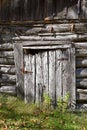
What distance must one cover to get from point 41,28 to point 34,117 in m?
2.66

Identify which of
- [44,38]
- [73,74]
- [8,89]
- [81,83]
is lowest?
[8,89]

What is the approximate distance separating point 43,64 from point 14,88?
127 centimetres

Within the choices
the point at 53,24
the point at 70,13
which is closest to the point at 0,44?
the point at 53,24

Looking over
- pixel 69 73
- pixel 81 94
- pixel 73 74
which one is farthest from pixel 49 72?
pixel 81 94

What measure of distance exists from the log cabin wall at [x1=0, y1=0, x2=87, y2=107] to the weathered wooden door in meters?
0.23

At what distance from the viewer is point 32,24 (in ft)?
30.4

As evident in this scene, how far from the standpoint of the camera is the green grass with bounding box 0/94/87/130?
7.43 meters

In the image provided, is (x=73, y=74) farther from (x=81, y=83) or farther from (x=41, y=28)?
(x=41, y=28)

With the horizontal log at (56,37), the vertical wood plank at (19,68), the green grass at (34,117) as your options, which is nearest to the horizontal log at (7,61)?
the vertical wood plank at (19,68)

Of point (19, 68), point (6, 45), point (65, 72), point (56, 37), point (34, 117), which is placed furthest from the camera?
point (6, 45)

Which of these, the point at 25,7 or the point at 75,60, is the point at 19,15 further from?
the point at 75,60

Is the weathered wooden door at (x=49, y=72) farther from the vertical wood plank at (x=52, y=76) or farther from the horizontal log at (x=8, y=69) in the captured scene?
the horizontal log at (x=8, y=69)

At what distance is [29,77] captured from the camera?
30.7 feet

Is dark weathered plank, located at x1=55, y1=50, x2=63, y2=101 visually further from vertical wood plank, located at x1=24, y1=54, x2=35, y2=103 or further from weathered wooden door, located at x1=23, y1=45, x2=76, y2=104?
vertical wood plank, located at x1=24, y1=54, x2=35, y2=103
